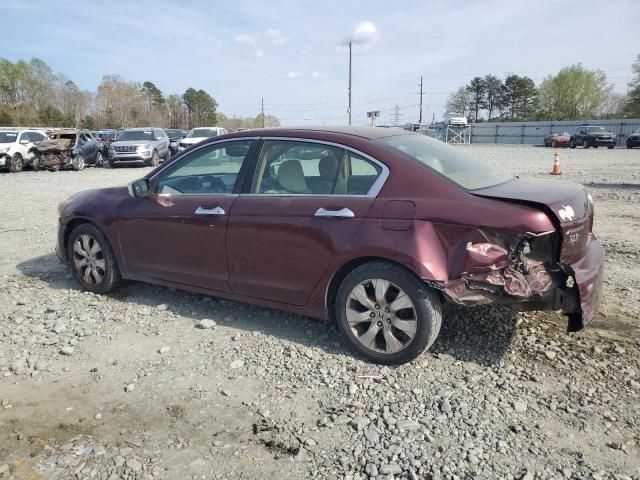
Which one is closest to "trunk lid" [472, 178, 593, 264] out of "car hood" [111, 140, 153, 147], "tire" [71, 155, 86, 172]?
"car hood" [111, 140, 153, 147]

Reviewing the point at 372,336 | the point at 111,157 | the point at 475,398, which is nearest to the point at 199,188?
the point at 372,336

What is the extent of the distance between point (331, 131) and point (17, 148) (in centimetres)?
2094

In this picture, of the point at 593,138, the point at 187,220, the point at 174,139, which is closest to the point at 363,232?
the point at 187,220

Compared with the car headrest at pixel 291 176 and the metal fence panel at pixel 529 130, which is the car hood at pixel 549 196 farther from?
the metal fence panel at pixel 529 130

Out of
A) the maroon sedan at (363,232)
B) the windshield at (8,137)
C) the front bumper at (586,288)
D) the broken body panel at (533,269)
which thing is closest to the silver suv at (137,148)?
the windshield at (8,137)

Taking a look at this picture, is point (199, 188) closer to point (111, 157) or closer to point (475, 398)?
point (475, 398)

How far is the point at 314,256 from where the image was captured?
12.7 feet

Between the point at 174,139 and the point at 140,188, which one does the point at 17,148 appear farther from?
the point at 140,188

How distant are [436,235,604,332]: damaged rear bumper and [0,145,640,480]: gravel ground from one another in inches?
20.4

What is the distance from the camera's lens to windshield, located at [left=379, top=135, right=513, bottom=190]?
374 centimetres

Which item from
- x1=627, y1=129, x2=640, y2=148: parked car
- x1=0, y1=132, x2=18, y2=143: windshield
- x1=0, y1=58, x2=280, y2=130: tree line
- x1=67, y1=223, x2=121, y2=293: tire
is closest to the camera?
x1=67, y1=223, x2=121, y2=293: tire

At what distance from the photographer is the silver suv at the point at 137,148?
22453mm

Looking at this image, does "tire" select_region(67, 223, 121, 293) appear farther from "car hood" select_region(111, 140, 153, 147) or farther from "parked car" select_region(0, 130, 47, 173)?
"car hood" select_region(111, 140, 153, 147)

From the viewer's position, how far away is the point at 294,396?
338 cm
